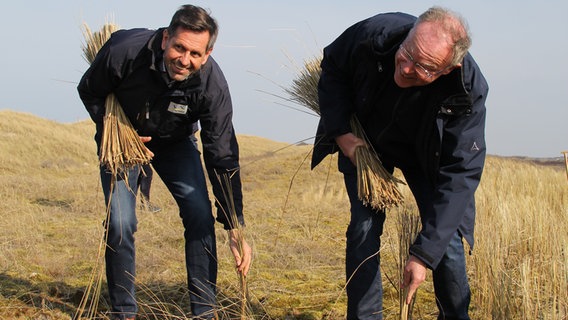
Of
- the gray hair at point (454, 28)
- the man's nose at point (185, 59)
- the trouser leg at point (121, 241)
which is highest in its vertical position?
the gray hair at point (454, 28)

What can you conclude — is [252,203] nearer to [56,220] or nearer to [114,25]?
[56,220]

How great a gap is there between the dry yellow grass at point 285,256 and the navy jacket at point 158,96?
0.36 metres

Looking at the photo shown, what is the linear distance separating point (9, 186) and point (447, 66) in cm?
873

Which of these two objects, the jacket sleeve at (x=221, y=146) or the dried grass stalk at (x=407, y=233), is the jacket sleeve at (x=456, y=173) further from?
the jacket sleeve at (x=221, y=146)

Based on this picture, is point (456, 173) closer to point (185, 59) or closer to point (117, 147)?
point (185, 59)

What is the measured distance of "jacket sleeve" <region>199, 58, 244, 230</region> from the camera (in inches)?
143

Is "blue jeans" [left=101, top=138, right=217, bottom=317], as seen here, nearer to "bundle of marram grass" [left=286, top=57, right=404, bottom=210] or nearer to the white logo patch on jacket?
the white logo patch on jacket

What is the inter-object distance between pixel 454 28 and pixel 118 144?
1727mm

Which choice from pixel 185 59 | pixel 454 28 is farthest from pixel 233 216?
pixel 454 28

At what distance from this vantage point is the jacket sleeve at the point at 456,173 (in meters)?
2.99

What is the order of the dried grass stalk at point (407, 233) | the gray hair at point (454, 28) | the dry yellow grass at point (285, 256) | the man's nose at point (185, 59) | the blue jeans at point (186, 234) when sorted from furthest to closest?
the dry yellow grass at point (285, 256)
the blue jeans at point (186, 234)
the dried grass stalk at point (407, 233)
the man's nose at point (185, 59)
the gray hair at point (454, 28)

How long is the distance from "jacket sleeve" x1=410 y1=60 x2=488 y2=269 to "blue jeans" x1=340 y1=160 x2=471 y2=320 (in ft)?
0.85

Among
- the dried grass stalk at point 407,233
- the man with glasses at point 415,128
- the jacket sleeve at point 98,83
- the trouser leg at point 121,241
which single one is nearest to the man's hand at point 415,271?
the man with glasses at point 415,128

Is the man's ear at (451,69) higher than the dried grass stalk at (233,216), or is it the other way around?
the man's ear at (451,69)
